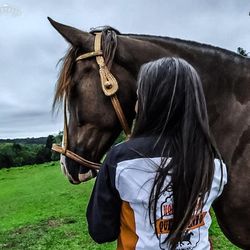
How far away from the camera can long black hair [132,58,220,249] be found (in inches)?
70.3

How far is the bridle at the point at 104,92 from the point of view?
2.70 metres

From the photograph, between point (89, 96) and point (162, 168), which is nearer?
point (162, 168)

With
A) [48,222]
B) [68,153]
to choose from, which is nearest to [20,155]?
[48,222]

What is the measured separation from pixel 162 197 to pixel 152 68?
0.55m

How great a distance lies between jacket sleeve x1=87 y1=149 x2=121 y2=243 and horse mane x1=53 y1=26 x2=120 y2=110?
1075mm

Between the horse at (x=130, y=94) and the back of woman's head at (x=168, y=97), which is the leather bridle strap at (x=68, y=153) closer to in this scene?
the horse at (x=130, y=94)

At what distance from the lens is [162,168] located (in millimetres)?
1772

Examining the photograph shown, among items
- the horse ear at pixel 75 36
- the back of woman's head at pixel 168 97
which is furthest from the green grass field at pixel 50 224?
the back of woman's head at pixel 168 97

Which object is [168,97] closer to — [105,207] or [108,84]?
[105,207]

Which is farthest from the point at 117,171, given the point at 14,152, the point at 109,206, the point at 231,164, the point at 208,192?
the point at 14,152

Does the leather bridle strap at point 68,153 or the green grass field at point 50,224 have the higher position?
the leather bridle strap at point 68,153

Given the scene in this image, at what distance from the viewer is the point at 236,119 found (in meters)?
2.67

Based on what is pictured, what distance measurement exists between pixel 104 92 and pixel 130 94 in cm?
17

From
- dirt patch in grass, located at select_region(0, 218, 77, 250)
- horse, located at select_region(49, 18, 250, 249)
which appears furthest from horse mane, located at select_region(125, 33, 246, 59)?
dirt patch in grass, located at select_region(0, 218, 77, 250)
